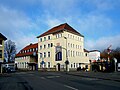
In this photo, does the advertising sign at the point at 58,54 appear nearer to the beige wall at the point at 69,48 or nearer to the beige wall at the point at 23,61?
the beige wall at the point at 69,48

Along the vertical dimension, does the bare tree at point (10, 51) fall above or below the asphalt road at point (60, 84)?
above

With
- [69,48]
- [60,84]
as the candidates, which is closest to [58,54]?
[69,48]

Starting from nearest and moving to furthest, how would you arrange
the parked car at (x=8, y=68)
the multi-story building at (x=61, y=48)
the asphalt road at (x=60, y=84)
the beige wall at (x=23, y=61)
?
the asphalt road at (x=60, y=84) → the parked car at (x=8, y=68) → the multi-story building at (x=61, y=48) → the beige wall at (x=23, y=61)

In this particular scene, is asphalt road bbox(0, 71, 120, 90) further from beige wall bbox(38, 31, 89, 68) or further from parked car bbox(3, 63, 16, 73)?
beige wall bbox(38, 31, 89, 68)

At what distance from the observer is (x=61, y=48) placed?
236 ft

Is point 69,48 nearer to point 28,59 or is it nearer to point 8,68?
point 8,68

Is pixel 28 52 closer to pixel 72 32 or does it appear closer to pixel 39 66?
pixel 39 66

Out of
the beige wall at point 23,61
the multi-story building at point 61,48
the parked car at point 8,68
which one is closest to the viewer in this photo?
the parked car at point 8,68

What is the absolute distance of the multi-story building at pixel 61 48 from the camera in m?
72.2

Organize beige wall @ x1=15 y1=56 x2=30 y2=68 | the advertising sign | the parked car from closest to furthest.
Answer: the parked car
the advertising sign
beige wall @ x1=15 y1=56 x2=30 y2=68

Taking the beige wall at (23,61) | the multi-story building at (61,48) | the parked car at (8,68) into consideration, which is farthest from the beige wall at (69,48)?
the parked car at (8,68)

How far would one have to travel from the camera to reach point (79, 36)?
8131cm

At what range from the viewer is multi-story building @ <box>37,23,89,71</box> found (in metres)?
72.2

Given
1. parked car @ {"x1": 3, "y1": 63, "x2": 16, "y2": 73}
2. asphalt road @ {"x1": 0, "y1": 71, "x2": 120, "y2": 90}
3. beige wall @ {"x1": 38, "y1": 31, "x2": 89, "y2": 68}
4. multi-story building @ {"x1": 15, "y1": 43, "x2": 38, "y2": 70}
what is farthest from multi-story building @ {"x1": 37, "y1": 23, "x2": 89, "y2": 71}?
asphalt road @ {"x1": 0, "y1": 71, "x2": 120, "y2": 90}
